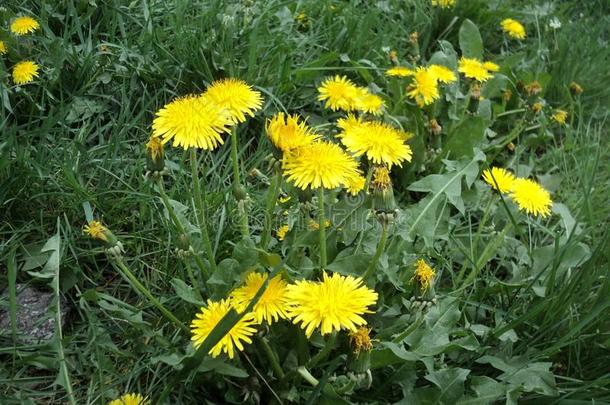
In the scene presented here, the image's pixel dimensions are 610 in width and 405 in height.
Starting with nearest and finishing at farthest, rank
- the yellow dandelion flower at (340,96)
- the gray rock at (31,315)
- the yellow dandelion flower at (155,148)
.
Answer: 1. the yellow dandelion flower at (155,148)
2. the gray rock at (31,315)
3. the yellow dandelion flower at (340,96)

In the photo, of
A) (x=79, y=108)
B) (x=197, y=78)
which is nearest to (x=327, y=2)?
(x=197, y=78)

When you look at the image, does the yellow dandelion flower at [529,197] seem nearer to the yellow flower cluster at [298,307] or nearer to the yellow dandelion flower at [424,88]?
the yellow dandelion flower at [424,88]

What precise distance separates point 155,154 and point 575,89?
2.06 metres

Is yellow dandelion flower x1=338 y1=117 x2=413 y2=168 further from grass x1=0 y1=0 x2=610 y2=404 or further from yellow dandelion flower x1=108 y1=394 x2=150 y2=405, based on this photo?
yellow dandelion flower x1=108 y1=394 x2=150 y2=405

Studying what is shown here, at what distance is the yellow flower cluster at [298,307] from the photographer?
1180 mm

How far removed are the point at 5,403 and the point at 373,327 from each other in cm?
84

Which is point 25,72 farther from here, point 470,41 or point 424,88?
point 470,41

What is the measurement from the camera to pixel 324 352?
4.46 ft

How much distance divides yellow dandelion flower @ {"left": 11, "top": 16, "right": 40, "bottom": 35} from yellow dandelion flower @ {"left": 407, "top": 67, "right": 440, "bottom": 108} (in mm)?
1267

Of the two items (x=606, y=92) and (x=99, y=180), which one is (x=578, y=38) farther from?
(x=99, y=180)

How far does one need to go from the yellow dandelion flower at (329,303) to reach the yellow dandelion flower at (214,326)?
9cm


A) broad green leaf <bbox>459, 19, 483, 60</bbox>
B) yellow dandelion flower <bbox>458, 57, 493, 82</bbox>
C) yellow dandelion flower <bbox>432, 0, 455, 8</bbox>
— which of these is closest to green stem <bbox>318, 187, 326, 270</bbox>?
yellow dandelion flower <bbox>458, 57, 493, 82</bbox>

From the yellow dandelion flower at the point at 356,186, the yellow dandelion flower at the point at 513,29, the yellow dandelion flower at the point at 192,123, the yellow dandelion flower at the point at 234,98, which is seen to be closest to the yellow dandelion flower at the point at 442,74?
the yellow dandelion flower at the point at 356,186

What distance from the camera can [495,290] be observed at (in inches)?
69.3
